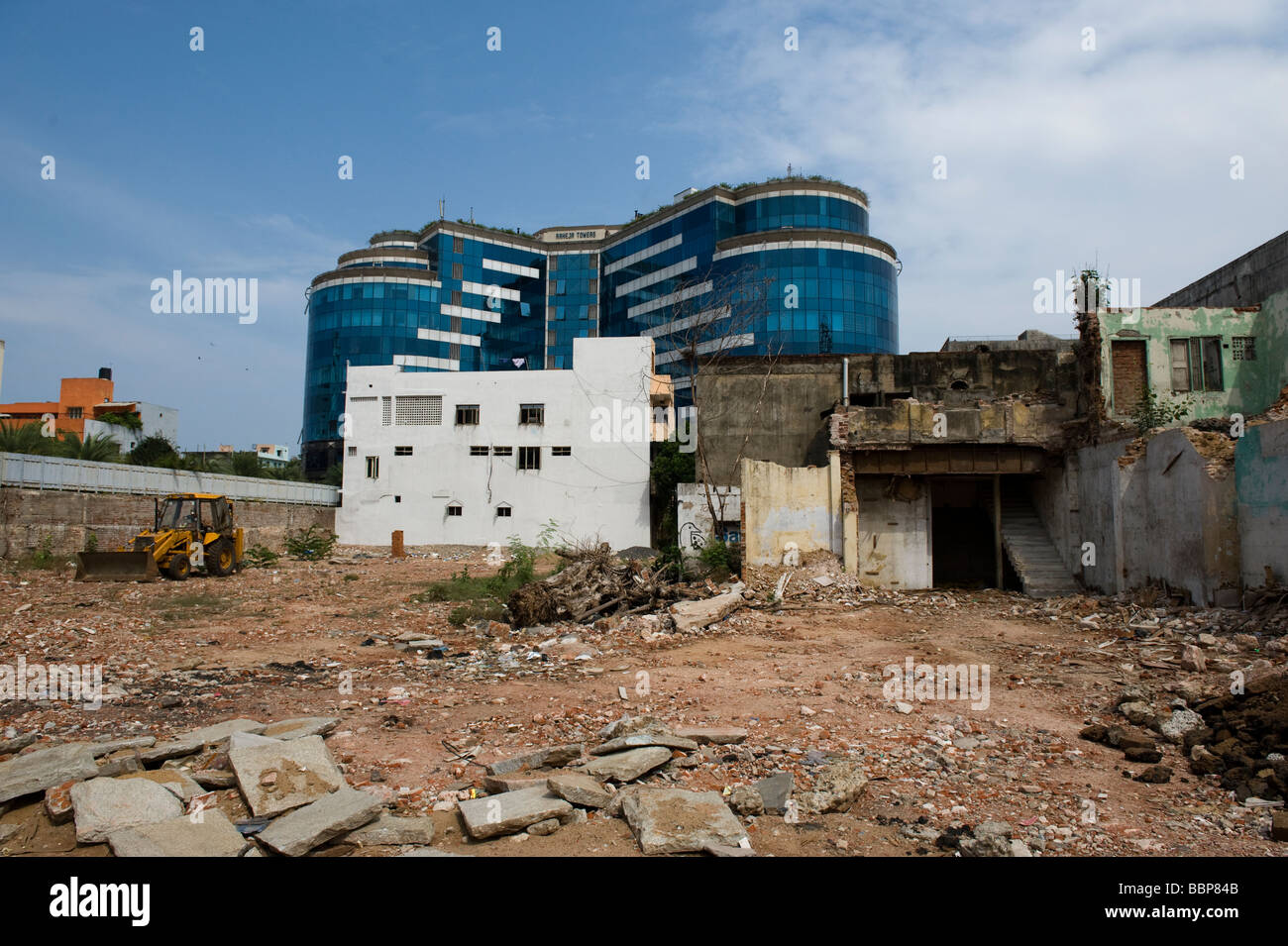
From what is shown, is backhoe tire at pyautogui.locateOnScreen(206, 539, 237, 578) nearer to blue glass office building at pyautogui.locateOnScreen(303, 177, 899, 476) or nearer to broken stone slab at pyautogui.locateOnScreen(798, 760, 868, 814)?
broken stone slab at pyautogui.locateOnScreen(798, 760, 868, 814)

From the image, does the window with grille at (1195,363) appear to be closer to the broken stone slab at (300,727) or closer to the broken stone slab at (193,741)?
the broken stone slab at (300,727)

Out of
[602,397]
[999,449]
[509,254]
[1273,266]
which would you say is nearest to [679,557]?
[999,449]

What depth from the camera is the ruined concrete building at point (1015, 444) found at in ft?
46.8

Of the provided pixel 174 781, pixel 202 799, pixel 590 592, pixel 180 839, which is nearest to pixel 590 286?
pixel 590 592

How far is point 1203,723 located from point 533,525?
2438 centimetres

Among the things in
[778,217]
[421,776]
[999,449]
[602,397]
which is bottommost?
[421,776]

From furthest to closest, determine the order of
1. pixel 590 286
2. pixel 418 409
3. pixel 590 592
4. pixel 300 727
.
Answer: pixel 590 286 → pixel 418 409 → pixel 590 592 → pixel 300 727

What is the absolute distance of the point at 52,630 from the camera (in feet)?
35.2

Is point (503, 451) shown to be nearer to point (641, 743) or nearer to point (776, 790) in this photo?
point (641, 743)

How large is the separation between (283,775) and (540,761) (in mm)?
1669

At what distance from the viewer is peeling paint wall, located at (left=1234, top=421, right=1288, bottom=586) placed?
10281 mm

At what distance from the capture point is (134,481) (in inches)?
958

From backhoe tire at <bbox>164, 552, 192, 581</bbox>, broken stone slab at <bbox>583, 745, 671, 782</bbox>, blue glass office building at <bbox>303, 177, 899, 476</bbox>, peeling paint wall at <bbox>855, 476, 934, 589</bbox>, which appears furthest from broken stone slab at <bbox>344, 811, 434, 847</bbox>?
blue glass office building at <bbox>303, 177, 899, 476</bbox>
